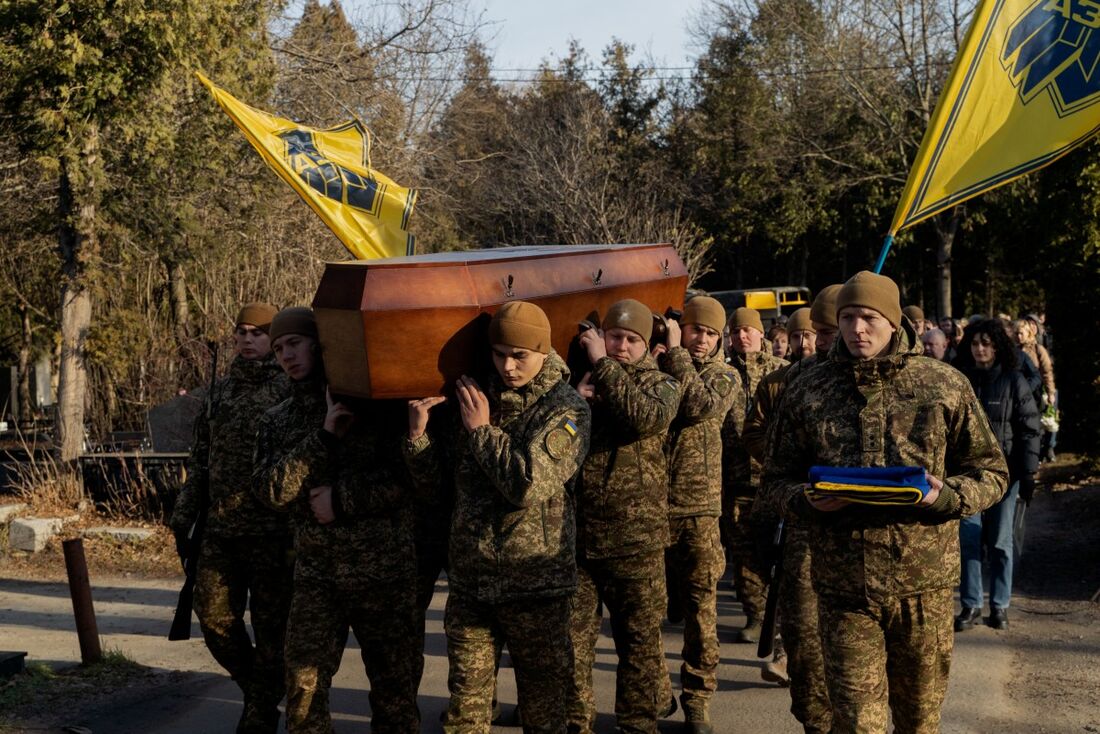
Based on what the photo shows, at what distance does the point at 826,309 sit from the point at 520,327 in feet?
5.50

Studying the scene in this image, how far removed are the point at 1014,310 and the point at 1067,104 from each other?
61.6 feet

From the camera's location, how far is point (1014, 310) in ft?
79.0

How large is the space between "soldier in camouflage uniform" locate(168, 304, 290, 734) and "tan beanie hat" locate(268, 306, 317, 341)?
2.03 feet

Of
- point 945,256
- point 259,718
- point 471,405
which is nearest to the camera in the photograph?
point 471,405

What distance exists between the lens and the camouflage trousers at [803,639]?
197 inches

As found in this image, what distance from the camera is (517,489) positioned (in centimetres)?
414

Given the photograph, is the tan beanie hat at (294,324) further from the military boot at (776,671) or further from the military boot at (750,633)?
the military boot at (750,633)

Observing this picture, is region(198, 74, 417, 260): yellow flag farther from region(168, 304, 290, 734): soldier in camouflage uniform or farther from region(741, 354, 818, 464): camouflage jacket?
region(741, 354, 818, 464): camouflage jacket

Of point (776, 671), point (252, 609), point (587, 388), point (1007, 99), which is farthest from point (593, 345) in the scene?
point (1007, 99)

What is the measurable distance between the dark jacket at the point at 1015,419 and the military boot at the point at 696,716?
10.1 feet

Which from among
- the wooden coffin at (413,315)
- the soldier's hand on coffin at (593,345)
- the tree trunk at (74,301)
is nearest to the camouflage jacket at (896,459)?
the soldier's hand on coffin at (593,345)

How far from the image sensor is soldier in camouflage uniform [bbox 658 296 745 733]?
5512 mm

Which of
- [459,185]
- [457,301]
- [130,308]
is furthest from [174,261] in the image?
[459,185]

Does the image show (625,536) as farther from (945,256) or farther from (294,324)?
(945,256)
